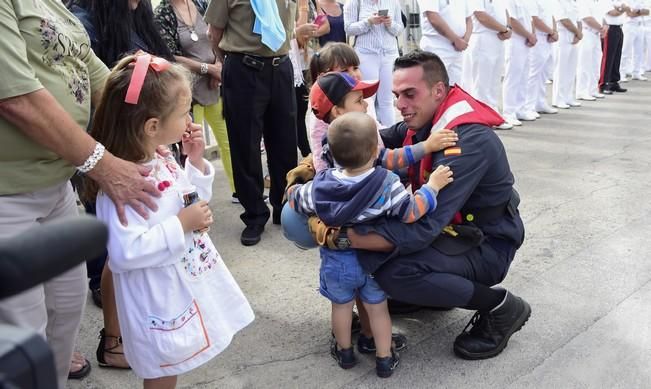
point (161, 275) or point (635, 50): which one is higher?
point (161, 275)

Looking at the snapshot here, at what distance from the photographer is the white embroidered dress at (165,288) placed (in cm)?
190

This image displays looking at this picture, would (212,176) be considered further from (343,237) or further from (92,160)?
(343,237)

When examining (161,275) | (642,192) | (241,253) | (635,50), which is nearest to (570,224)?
(642,192)

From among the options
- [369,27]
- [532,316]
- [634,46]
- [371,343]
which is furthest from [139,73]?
[634,46]

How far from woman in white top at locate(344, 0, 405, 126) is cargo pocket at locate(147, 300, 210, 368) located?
4637 mm

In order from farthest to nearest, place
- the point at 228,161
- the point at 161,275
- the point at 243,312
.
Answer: the point at 228,161
the point at 243,312
the point at 161,275

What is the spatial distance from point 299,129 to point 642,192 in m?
2.96

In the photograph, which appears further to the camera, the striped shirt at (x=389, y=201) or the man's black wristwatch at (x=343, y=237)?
the man's black wristwatch at (x=343, y=237)

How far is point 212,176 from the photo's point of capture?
225cm

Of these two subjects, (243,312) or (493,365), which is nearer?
(243,312)

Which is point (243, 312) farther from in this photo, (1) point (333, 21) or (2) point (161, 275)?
(1) point (333, 21)

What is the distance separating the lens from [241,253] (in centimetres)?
404

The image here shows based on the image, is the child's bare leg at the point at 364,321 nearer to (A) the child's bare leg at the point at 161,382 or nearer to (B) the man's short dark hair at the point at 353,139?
(B) the man's short dark hair at the point at 353,139

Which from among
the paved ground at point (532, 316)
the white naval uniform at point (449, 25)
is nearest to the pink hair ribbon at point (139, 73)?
the paved ground at point (532, 316)
